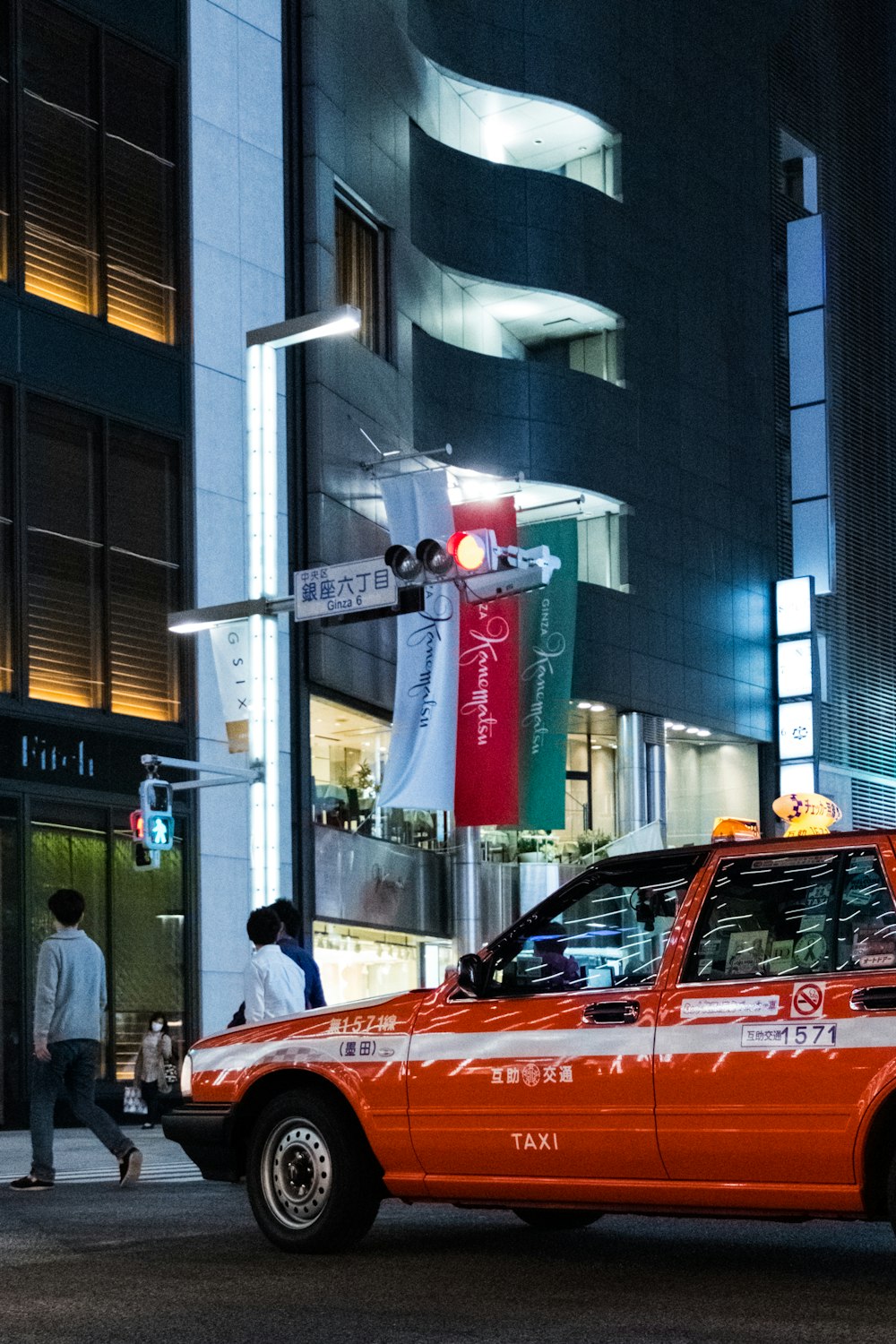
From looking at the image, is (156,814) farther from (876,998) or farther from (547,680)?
(876,998)

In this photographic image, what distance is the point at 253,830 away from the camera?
1703 cm

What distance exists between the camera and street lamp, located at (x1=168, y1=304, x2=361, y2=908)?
55.8ft

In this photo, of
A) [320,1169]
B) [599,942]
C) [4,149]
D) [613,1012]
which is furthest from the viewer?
[4,149]

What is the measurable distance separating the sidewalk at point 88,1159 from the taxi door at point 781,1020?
273 inches

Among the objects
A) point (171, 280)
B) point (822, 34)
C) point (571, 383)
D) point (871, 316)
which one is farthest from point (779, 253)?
point (171, 280)

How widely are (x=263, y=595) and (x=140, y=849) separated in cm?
474

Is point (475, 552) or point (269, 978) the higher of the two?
point (475, 552)

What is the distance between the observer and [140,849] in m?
21.5

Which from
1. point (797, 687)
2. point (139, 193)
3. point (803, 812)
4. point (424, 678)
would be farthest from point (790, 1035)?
point (797, 687)

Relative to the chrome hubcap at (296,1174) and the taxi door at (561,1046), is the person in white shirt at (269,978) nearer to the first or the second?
the chrome hubcap at (296,1174)

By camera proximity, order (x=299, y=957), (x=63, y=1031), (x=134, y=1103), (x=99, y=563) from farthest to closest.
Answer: (x=99, y=563) < (x=134, y=1103) < (x=299, y=957) < (x=63, y=1031)

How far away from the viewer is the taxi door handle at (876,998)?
7.22 meters

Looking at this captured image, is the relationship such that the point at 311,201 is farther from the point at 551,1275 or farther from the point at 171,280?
the point at 551,1275

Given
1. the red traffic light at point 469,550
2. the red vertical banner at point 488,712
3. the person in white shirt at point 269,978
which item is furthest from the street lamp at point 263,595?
the red vertical banner at point 488,712
